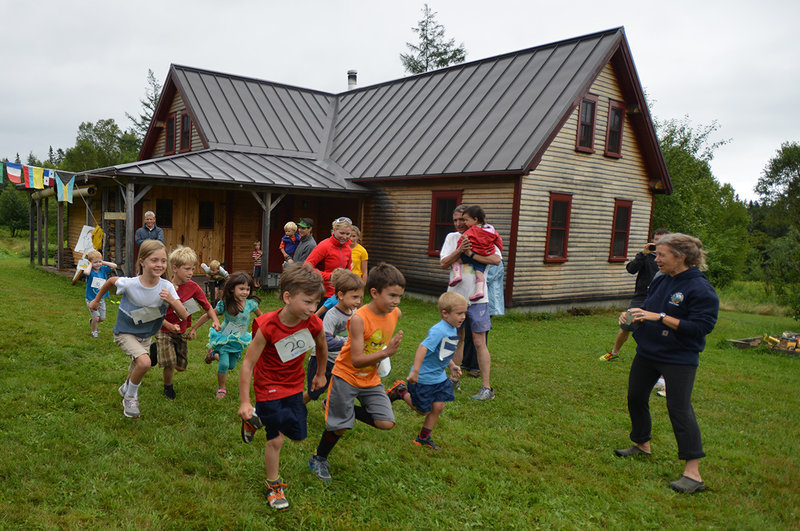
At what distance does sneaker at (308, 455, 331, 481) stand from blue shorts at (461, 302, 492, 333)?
107 inches

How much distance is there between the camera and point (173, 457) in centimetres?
414

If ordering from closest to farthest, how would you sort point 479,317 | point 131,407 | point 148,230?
1. point 131,407
2. point 479,317
3. point 148,230

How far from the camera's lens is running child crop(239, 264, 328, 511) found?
11.1 feet

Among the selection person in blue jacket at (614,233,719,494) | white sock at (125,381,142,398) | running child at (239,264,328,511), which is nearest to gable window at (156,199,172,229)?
white sock at (125,381,142,398)

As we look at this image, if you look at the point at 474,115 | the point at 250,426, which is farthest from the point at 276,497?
the point at 474,115

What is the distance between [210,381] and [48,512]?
9.35 ft

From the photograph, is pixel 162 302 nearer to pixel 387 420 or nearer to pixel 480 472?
pixel 387 420

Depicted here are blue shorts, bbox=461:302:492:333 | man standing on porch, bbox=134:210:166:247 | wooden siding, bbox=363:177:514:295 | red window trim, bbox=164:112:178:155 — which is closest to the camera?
blue shorts, bbox=461:302:492:333

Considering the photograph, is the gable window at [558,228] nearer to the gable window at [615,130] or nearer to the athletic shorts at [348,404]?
the gable window at [615,130]

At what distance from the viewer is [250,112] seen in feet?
62.0

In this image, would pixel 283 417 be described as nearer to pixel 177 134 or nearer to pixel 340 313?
pixel 340 313

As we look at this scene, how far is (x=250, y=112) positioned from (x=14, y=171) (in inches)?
303

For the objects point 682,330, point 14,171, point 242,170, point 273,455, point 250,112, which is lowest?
point 273,455

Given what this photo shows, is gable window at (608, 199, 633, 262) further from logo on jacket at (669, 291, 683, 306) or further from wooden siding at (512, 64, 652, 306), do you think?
logo on jacket at (669, 291, 683, 306)
